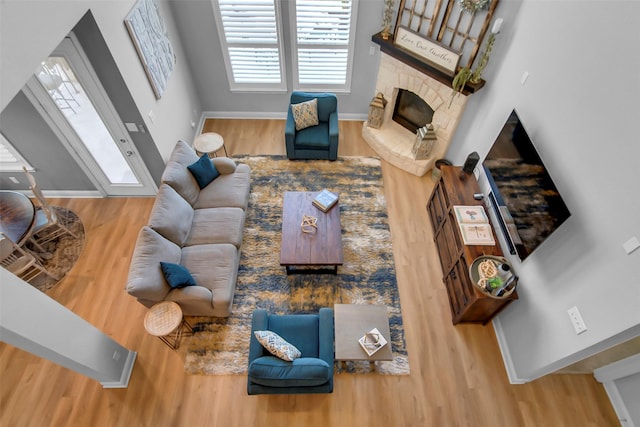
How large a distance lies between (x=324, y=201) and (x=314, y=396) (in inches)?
86.4

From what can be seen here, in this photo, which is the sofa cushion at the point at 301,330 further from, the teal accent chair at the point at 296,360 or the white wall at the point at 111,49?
the white wall at the point at 111,49

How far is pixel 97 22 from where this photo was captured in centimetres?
320

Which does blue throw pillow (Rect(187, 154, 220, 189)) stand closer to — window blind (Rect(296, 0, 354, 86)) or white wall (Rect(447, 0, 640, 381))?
window blind (Rect(296, 0, 354, 86))

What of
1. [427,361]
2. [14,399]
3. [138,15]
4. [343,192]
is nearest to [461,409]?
[427,361]

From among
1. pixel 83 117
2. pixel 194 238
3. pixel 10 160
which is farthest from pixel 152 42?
pixel 194 238

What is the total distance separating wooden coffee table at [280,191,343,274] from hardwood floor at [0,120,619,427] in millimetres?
1023

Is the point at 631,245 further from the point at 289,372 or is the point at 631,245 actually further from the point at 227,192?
the point at 227,192

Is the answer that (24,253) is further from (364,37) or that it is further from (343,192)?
(364,37)

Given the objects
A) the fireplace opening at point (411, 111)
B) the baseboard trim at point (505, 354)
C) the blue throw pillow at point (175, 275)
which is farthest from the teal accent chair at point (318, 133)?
the baseboard trim at point (505, 354)

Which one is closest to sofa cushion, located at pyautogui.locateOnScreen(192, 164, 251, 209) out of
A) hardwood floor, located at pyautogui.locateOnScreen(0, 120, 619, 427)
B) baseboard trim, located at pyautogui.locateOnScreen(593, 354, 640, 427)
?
hardwood floor, located at pyautogui.locateOnScreen(0, 120, 619, 427)

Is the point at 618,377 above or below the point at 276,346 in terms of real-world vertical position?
below

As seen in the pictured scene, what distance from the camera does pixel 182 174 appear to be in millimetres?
4199

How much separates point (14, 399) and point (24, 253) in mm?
1471

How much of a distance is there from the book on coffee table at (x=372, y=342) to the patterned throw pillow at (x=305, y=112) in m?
3.23
